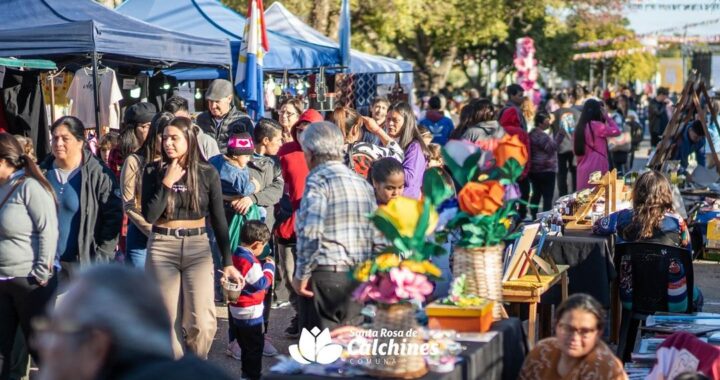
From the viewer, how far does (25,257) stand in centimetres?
628

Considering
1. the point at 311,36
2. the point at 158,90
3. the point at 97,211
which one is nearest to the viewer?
the point at 97,211

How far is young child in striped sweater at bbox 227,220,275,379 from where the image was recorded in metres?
7.04

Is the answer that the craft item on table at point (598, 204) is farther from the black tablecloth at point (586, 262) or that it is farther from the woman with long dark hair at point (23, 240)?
the woman with long dark hair at point (23, 240)

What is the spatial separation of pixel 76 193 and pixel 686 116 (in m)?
8.18

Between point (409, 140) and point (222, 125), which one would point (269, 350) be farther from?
point (222, 125)

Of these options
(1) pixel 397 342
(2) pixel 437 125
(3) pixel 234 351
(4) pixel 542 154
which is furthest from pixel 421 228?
(2) pixel 437 125

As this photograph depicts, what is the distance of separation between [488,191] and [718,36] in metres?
47.1

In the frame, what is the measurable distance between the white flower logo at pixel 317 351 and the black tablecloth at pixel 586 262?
11.1ft

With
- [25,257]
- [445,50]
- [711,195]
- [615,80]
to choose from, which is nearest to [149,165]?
[25,257]

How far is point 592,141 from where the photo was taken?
12.7 metres

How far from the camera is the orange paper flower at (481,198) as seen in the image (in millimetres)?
5074

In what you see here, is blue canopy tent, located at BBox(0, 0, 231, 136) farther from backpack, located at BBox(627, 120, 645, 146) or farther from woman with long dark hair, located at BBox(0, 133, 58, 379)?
backpack, located at BBox(627, 120, 645, 146)

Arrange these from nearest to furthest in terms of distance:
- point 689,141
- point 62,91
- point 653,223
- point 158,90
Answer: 1. point 653,223
2. point 62,91
3. point 689,141
4. point 158,90

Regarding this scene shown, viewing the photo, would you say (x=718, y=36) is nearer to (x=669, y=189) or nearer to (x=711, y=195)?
(x=711, y=195)
